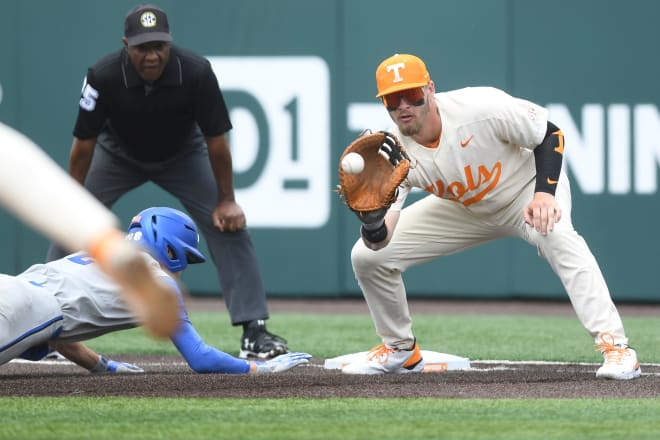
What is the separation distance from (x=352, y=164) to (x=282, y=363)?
1.13m

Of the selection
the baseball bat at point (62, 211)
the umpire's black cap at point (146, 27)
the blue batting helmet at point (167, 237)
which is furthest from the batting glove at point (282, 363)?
the baseball bat at point (62, 211)

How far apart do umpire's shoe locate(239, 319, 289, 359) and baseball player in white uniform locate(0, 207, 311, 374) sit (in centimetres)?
103

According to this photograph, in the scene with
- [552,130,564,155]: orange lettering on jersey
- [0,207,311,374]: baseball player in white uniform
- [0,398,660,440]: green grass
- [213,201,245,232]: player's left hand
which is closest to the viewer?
[0,398,660,440]: green grass

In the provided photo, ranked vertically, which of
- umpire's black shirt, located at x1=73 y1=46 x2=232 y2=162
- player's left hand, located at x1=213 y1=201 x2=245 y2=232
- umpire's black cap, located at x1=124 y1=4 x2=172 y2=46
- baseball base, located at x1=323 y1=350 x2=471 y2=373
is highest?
umpire's black cap, located at x1=124 y1=4 x2=172 y2=46

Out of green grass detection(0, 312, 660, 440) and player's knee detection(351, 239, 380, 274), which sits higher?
player's knee detection(351, 239, 380, 274)

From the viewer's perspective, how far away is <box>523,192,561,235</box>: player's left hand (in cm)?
554

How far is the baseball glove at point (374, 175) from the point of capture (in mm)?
5531

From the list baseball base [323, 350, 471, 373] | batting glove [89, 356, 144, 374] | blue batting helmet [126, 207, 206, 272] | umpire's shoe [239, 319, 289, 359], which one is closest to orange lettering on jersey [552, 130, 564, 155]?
baseball base [323, 350, 471, 373]

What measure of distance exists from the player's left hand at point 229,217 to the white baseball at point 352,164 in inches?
60.5

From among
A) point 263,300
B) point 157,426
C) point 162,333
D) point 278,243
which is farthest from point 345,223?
point 162,333

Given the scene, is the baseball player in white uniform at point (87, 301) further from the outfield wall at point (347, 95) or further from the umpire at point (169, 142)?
the outfield wall at point (347, 95)

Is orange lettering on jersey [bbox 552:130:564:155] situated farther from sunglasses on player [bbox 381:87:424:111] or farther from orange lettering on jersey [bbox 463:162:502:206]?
sunglasses on player [bbox 381:87:424:111]

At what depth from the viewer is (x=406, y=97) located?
567 cm

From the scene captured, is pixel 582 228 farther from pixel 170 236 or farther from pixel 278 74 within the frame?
pixel 170 236
